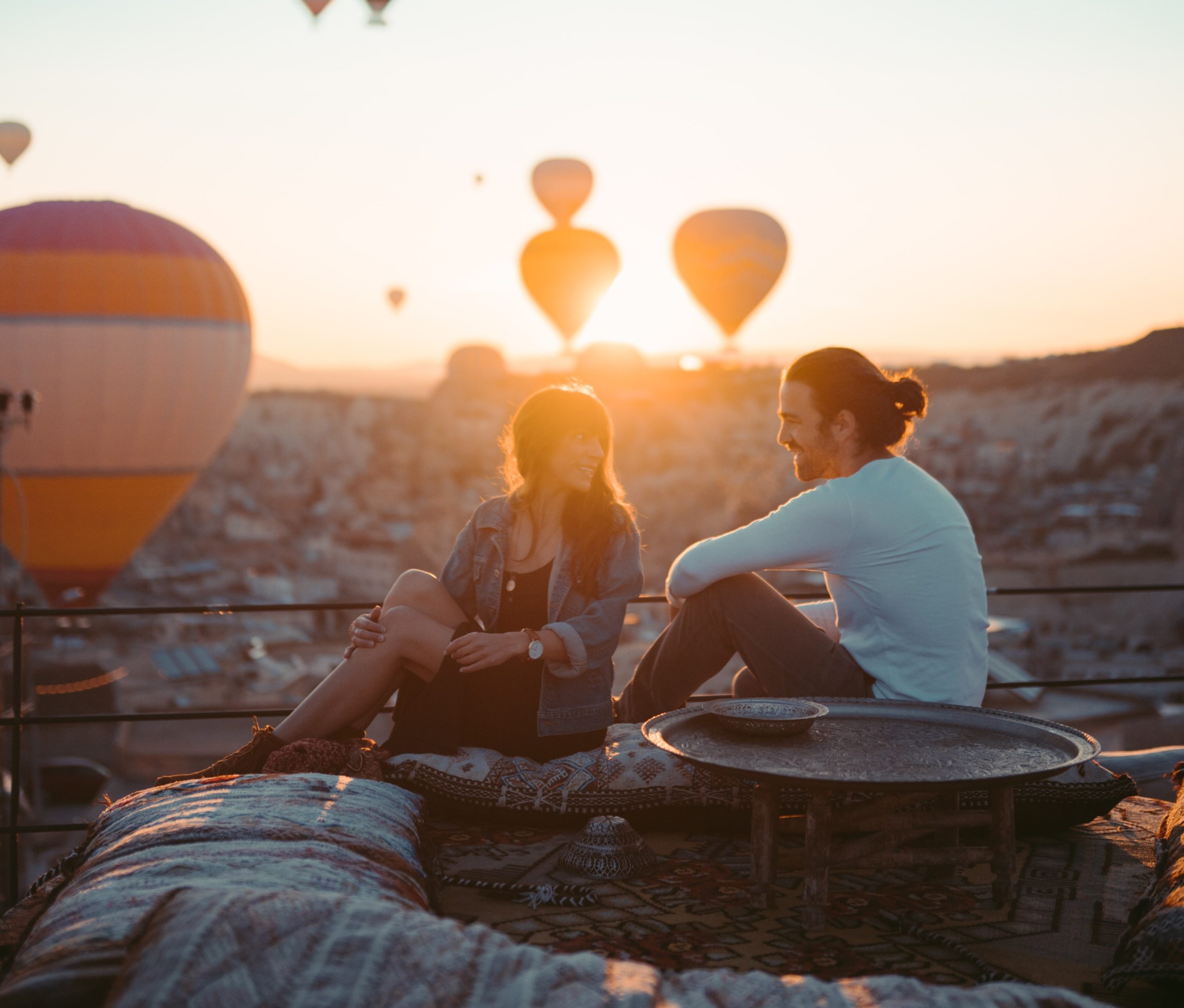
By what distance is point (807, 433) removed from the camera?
2691mm

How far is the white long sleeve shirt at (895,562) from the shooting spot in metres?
2.50

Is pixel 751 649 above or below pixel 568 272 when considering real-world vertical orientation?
below

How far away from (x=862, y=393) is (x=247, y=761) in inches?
69.1

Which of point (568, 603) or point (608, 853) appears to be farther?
point (568, 603)

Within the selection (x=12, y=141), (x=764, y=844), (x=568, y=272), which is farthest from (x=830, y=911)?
(x=568, y=272)

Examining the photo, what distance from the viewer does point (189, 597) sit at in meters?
32.9

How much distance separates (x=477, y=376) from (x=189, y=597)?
20499 millimetres

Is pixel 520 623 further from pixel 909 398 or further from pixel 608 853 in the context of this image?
pixel 909 398

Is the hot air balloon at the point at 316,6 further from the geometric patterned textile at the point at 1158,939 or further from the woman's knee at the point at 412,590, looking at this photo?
the geometric patterned textile at the point at 1158,939

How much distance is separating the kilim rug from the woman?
283mm

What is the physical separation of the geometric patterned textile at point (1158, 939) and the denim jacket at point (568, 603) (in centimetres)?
134

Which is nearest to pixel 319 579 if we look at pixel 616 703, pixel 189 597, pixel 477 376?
pixel 189 597

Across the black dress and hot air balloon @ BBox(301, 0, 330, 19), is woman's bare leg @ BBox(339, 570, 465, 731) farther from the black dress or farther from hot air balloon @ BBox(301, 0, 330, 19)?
hot air balloon @ BBox(301, 0, 330, 19)

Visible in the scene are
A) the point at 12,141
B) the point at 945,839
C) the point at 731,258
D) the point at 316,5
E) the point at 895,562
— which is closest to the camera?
the point at 945,839
